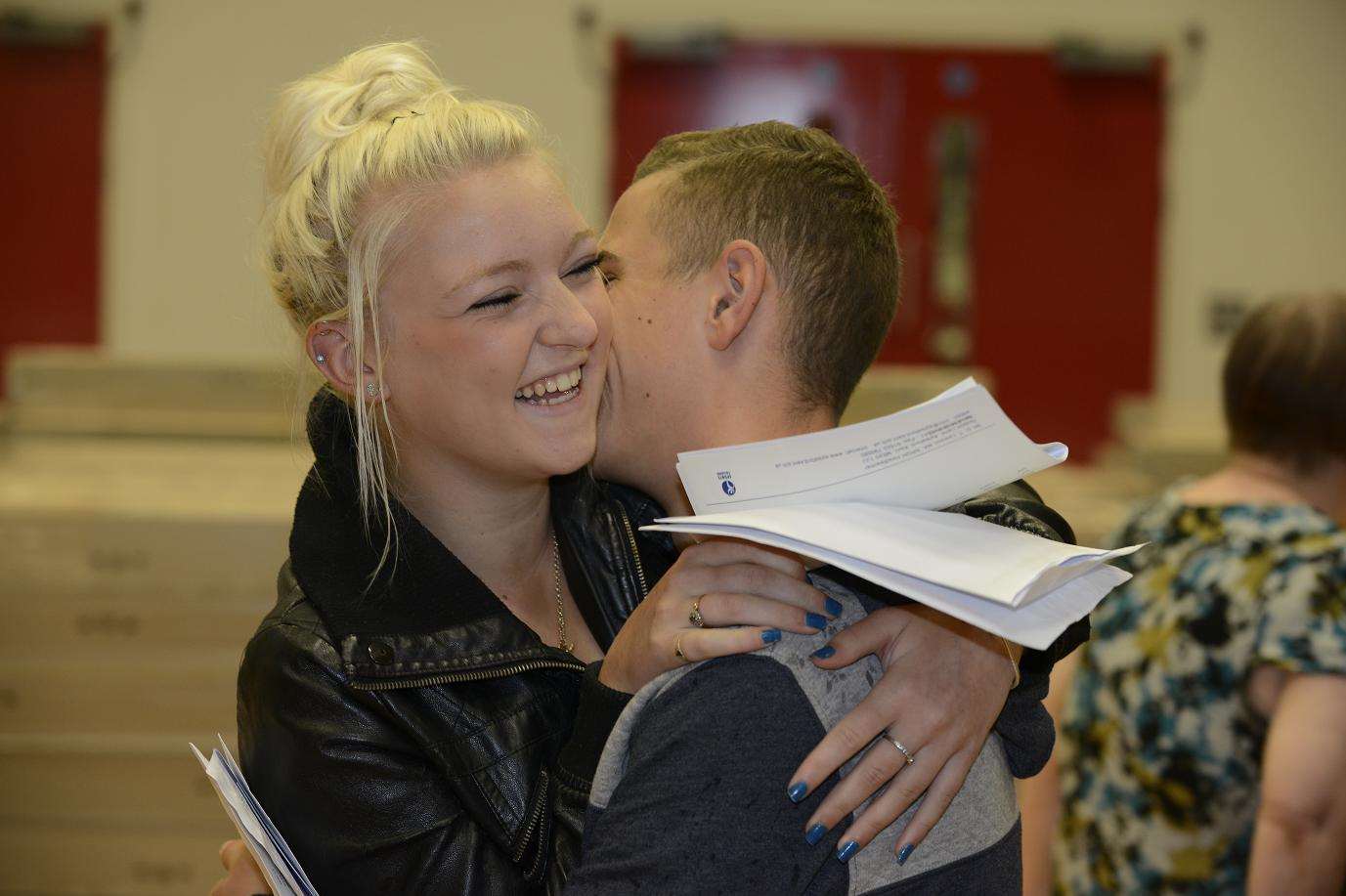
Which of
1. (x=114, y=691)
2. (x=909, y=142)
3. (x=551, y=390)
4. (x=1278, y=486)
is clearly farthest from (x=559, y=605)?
(x=909, y=142)

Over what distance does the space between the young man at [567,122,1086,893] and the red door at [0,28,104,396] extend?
6089mm

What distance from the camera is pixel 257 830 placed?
56.6 inches

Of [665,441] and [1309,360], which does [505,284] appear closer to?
[665,441]

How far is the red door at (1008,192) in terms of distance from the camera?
22.8 feet

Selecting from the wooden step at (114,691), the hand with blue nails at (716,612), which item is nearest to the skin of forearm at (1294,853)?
the hand with blue nails at (716,612)

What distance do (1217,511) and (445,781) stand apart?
1613 millimetres

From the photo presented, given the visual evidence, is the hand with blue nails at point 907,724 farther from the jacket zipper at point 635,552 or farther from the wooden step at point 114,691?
the wooden step at point 114,691

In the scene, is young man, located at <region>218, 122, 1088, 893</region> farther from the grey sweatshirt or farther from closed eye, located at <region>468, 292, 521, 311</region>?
closed eye, located at <region>468, 292, 521, 311</region>

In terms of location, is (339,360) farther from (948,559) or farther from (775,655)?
(948,559)

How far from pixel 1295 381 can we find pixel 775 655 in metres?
1.69

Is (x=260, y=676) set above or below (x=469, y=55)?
below

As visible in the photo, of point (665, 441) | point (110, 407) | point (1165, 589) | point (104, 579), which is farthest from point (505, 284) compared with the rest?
point (110, 407)

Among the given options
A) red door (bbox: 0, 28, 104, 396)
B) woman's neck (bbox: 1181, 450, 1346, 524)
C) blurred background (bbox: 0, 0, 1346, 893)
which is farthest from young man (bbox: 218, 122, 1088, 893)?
red door (bbox: 0, 28, 104, 396)

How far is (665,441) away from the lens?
5.23ft
